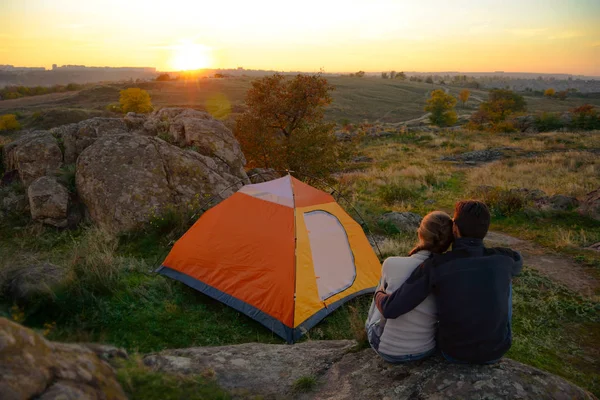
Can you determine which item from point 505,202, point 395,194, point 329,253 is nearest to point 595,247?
point 505,202

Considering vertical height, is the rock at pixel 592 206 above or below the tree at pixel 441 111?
below

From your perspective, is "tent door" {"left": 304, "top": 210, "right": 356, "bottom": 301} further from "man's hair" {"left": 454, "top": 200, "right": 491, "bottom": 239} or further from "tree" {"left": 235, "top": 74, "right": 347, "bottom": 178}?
"tree" {"left": 235, "top": 74, "right": 347, "bottom": 178}

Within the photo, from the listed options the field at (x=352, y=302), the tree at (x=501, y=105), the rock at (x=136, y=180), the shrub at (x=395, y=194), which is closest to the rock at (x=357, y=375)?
the field at (x=352, y=302)

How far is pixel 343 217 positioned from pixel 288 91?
976 centimetres

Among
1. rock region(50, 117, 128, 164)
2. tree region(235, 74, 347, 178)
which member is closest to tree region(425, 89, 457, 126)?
tree region(235, 74, 347, 178)

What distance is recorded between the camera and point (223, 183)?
10734mm

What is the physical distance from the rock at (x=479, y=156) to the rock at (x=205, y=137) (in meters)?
18.2

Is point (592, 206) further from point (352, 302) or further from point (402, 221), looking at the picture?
point (352, 302)

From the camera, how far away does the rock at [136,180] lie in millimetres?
9086

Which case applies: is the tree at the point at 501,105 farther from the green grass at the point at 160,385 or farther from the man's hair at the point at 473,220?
the green grass at the point at 160,385

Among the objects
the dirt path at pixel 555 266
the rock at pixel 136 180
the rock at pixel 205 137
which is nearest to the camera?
the dirt path at pixel 555 266

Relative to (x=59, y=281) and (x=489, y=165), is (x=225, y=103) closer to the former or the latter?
(x=489, y=165)

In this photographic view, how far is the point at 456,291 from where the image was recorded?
318 cm

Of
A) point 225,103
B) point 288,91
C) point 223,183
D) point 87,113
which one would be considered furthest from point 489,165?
point 225,103
